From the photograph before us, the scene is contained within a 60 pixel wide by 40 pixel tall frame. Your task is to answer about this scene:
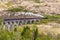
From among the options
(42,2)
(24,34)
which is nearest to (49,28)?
(24,34)

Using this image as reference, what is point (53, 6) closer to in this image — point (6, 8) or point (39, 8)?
point (39, 8)

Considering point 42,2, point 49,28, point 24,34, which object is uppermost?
point 24,34

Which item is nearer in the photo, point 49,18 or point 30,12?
point 49,18

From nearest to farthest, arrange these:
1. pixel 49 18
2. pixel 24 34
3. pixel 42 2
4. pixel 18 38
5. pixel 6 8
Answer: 1. pixel 18 38
2. pixel 24 34
3. pixel 49 18
4. pixel 6 8
5. pixel 42 2

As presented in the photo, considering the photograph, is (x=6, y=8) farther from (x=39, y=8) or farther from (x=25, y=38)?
(x=25, y=38)

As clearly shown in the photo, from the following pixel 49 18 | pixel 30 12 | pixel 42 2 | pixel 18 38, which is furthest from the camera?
pixel 42 2

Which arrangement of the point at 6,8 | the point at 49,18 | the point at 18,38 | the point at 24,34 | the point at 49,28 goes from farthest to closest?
the point at 6,8, the point at 49,18, the point at 49,28, the point at 24,34, the point at 18,38

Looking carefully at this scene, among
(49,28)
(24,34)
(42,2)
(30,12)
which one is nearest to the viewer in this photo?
(24,34)

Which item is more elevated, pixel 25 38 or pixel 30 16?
pixel 25 38

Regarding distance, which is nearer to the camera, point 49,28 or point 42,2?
point 49,28

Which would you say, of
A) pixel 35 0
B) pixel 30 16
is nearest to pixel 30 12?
pixel 30 16
